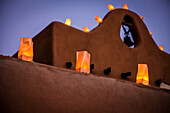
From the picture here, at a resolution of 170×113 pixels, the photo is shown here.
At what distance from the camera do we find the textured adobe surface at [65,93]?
151 cm

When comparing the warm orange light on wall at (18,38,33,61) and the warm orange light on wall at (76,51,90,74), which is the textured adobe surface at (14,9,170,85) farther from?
the warm orange light on wall at (76,51,90,74)

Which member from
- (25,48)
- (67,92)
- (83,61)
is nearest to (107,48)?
(83,61)

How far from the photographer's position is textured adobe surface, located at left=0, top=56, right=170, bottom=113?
1509 mm

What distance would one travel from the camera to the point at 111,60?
5113 millimetres

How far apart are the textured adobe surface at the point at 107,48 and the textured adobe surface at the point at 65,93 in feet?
7.45

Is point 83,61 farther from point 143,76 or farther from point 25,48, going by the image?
point 143,76

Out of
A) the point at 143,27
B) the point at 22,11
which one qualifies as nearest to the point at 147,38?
the point at 143,27

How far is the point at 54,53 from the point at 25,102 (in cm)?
267

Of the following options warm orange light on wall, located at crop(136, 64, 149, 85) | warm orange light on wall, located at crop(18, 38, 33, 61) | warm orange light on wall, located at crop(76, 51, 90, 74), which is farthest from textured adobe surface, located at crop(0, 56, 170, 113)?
warm orange light on wall, located at crop(136, 64, 149, 85)

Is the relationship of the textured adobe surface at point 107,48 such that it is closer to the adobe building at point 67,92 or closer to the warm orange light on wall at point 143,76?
the adobe building at point 67,92

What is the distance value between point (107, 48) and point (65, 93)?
11.6ft

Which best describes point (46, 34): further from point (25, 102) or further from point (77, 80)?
point (25, 102)

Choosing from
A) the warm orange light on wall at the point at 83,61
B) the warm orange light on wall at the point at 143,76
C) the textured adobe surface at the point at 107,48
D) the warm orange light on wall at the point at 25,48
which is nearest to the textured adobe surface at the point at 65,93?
A: the warm orange light on wall at the point at 83,61

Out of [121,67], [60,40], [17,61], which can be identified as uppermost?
[60,40]
